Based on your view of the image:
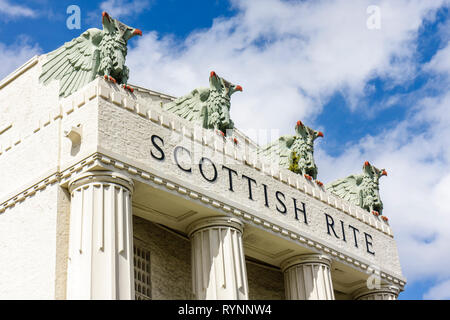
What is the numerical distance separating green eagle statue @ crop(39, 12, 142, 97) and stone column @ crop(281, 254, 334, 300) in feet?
27.0

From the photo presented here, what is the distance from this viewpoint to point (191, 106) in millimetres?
27234

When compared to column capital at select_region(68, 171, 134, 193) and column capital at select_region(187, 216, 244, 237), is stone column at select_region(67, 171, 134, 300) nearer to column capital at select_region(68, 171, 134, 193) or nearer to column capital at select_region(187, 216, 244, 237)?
column capital at select_region(68, 171, 134, 193)

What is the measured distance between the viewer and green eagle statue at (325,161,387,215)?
106 ft

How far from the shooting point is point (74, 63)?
24.9 m

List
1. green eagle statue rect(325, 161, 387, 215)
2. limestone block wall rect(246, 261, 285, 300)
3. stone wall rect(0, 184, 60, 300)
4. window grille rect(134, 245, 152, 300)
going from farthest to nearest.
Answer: green eagle statue rect(325, 161, 387, 215), limestone block wall rect(246, 261, 285, 300), window grille rect(134, 245, 152, 300), stone wall rect(0, 184, 60, 300)

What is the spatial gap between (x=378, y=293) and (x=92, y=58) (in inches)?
530

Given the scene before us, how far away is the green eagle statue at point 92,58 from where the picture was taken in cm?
2422

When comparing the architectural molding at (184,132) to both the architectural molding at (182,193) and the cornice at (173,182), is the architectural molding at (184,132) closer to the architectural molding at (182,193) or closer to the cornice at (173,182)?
the cornice at (173,182)

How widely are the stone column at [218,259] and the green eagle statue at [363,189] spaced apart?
8.61 metres

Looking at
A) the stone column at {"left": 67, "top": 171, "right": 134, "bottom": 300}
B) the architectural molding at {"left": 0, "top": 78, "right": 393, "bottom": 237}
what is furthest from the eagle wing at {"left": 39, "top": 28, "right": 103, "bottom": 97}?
the stone column at {"left": 67, "top": 171, "right": 134, "bottom": 300}

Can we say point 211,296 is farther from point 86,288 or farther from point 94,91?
point 94,91

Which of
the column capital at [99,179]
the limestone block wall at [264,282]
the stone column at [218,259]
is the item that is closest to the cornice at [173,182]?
the column capital at [99,179]

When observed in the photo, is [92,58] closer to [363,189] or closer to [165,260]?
[165,260]

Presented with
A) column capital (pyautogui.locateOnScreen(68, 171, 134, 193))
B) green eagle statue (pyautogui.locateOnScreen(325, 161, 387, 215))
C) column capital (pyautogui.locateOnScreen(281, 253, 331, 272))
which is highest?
green eagle statue (pyautogui.locateOnScreen(325, 161, 387, 215))
